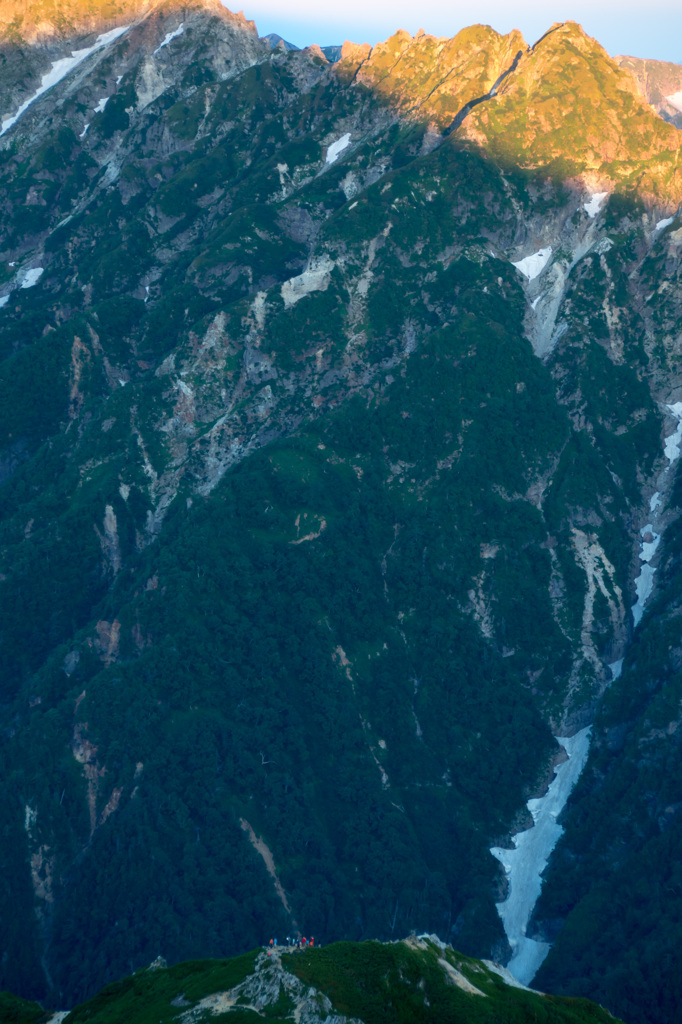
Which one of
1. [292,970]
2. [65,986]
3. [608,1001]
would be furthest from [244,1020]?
[65,986]

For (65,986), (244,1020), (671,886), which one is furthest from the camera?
(65,986)

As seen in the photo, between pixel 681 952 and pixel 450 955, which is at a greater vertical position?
pixel 450 955

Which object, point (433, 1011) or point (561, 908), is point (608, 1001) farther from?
point (433, 1011)

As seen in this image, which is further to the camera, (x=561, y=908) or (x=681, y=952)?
(x=561, y=908)

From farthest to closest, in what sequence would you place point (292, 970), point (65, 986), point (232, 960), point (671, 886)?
point (65, 986) < point (671, 886) < point (232, 960) < point (292, 970)

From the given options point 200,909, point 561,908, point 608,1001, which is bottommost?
point 608,1001

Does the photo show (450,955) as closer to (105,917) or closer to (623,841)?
(623,841)

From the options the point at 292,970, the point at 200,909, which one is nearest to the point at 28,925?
the point at 200,909
